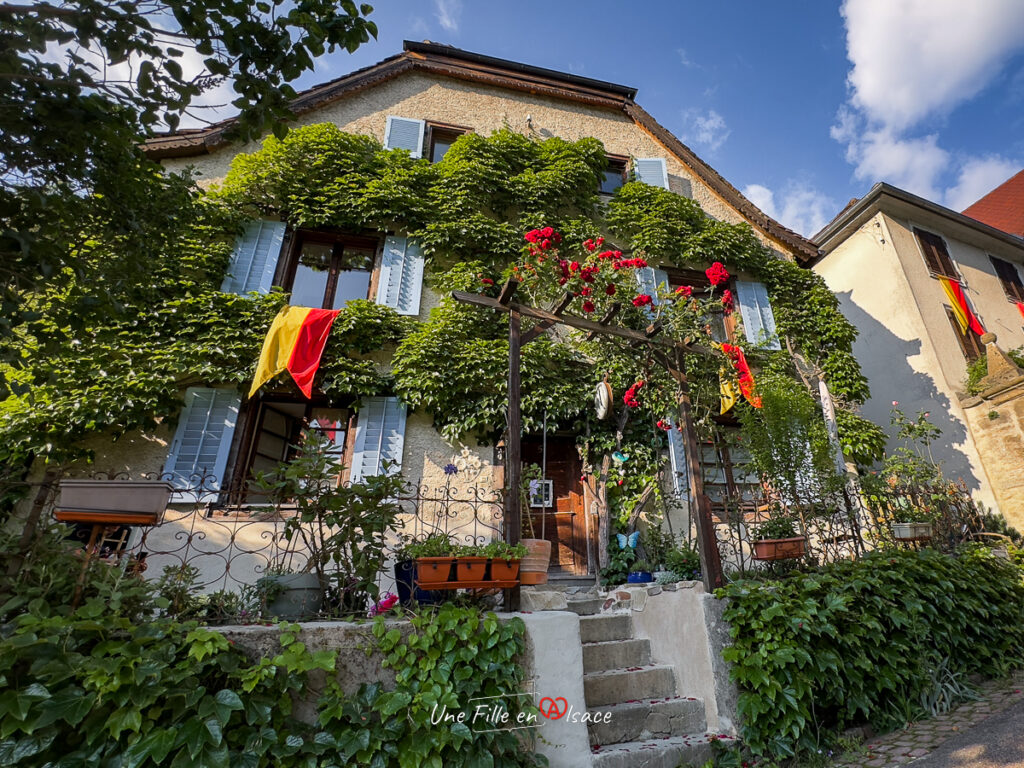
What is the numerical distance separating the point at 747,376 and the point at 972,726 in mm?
3386

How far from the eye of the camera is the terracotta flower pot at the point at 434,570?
2.81m

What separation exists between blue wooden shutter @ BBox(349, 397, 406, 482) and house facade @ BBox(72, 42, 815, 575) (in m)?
0.02

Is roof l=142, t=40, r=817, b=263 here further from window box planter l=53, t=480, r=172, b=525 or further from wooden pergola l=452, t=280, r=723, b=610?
window box planter l=53, t=480, r=172, b=525

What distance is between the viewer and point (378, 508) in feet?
9.94

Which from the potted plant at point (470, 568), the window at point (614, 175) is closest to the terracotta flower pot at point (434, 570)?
the potted plant at point (470, 568)

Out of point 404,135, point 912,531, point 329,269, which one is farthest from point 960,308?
point 329,269

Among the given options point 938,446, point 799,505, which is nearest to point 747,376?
point 799,505

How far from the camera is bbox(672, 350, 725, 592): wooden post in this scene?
11.7ft

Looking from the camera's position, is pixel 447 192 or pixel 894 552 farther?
pixel 447 192

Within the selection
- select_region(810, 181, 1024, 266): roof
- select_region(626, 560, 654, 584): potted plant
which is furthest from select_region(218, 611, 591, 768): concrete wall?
select_region(810, 181, 1024, 266): roof

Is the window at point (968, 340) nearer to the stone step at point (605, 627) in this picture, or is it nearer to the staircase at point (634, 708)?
the stone step at point (605, 627)

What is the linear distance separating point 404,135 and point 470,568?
7772 millimetres

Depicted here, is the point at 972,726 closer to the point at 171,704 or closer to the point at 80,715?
the point at 171,704

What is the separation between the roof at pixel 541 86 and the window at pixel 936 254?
2708 mm
